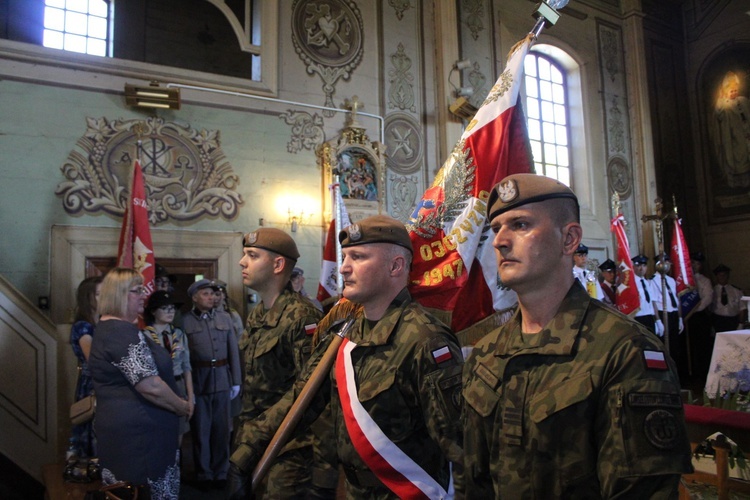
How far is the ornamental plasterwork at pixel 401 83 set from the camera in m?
7.79

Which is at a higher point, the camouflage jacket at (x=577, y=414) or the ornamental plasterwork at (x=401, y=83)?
the ornamental plasterwork at (x=401, y=83)

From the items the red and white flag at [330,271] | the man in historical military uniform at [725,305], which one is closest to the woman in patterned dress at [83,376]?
the red and white flag at [330,271]

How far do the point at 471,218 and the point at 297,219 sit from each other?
442 centimetres

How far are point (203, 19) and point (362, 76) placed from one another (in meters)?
4.58

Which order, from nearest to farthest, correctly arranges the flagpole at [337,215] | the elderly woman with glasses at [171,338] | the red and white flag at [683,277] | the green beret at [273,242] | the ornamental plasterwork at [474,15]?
1. the green beret at [273,242]
2. the elderly woman with glasses at [171,338]
3. the flagpole at [337,215]
4. the ornamental plasterwork at [474,15]
5. the red and white flag at [683,277]

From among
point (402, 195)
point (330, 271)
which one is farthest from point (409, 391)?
point (402, 195)

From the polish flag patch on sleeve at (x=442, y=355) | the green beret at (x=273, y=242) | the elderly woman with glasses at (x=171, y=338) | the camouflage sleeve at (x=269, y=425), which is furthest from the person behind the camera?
the elderly woman with glasses at (x=171, y=338)

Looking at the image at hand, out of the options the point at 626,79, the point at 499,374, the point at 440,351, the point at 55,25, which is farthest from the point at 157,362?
the point at 626,79

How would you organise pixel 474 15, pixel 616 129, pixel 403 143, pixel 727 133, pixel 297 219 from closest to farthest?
1. pixel 297 219
2. pixel 403 143
3. pixel 474 15
4. pixel 616 129
5. pixel 727 133

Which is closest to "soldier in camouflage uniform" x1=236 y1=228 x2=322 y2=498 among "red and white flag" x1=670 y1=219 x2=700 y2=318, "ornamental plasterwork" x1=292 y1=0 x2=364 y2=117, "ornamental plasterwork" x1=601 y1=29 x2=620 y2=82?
"ornamental plasterwork" x1=292 y1=0 x2=364 y2=117

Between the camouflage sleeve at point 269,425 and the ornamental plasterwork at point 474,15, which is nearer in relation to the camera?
the camouflage sleeve at point 269,425

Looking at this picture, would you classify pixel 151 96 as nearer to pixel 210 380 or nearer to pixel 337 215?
pixel 337 215

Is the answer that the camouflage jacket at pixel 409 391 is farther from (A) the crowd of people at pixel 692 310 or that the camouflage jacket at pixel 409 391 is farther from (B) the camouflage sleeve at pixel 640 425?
(A) the crowd of people at pixel 692 310

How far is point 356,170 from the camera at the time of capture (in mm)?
7289
